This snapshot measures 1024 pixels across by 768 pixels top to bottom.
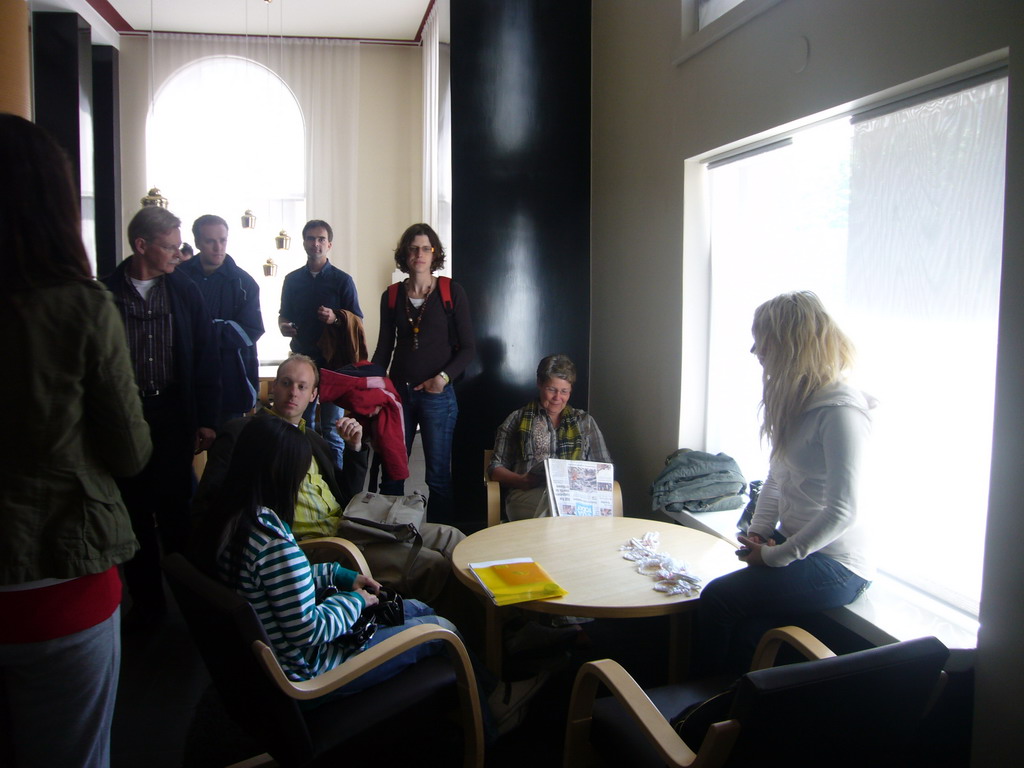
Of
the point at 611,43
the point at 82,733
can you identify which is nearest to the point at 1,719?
the point at 82,733

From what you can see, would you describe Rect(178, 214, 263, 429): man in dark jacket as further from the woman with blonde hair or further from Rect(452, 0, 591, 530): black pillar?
the woman with blonde hair

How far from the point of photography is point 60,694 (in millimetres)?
1278

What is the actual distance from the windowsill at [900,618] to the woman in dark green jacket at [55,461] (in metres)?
1.94

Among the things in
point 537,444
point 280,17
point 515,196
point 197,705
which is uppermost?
point 280,17

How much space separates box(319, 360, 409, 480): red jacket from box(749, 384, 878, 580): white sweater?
1694mm

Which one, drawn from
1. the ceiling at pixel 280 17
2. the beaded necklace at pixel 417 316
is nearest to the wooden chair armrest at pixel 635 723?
the beaded necklace at pixel 417 316

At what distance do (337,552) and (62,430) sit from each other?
1434 mm

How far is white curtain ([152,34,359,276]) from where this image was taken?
7.29 metres

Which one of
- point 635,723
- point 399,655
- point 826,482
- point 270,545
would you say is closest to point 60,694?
point 270,545

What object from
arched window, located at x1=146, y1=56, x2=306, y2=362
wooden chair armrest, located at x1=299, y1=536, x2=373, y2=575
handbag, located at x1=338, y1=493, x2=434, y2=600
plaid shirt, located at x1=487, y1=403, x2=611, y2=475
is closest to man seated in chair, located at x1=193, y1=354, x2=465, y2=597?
handbag, located at x1=338, y1=493, x2=434, y2=600

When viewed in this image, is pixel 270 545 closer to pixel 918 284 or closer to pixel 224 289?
pixel 918 284

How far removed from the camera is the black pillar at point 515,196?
409 centimetres

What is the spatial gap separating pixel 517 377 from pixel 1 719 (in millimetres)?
3176

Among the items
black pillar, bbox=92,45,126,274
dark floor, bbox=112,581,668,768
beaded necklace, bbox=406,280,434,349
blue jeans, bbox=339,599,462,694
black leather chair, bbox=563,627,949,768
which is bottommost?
dark floor, bbox=112,581,668,768
